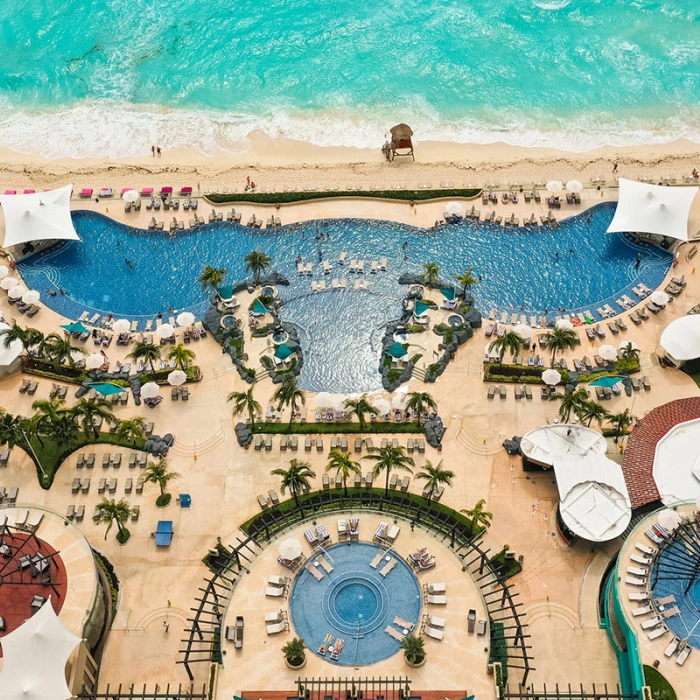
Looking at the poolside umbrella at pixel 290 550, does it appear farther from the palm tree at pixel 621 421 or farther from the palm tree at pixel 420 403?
the palm tree at pixel 621 421

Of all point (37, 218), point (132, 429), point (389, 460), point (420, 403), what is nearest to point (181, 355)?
point (132, 429)

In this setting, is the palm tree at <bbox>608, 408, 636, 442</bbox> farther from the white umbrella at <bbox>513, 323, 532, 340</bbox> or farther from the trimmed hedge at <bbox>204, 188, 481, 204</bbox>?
the trimmed hedge at <bbox>204, 188, 481, 204</bbox>

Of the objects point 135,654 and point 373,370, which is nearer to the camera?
point 135,654

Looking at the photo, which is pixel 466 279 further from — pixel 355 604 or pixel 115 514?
pixel 115 514

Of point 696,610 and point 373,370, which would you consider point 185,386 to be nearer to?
point 373,370

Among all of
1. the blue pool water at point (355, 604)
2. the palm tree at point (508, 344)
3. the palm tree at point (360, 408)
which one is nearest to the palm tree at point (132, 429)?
the palm tree at point (360, 408)

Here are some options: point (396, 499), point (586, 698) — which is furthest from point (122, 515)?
point (586, 698)
